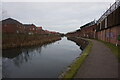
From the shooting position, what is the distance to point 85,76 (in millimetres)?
6367

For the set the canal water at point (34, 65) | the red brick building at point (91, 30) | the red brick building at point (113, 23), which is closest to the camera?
the canal water at point (34, 65)

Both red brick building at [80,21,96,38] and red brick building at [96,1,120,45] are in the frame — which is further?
red brick building at [80,21,96,38]

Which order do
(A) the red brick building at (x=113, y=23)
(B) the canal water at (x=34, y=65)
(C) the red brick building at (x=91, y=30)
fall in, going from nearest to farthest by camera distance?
(B) the canal water at (x=34, y=65)
(A) the red brick building at (x=113, y=23)
(C) the red brick building at (x=91, y=30)

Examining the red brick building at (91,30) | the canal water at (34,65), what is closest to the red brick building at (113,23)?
the canal water at (34,65)

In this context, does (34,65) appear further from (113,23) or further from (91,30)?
(91,30)

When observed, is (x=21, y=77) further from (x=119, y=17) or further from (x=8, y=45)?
(x=8, y=45)

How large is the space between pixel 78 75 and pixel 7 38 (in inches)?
934

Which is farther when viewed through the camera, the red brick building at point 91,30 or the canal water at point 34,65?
the red brick building at point 91,30

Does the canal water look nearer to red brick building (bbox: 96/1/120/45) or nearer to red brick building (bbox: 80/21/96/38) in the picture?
red brick building (bbox: 96/1/120/45)

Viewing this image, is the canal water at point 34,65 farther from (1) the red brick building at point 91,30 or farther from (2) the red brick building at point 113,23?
(1) the red brick building at point 91,30

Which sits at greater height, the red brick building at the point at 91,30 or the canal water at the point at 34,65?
the red brick building at the point at 91,30

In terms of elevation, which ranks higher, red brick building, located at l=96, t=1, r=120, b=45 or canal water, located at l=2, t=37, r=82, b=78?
red brick building, located at l=96, t=1, r=120, b=45

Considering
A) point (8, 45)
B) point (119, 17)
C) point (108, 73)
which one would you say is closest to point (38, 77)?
point (108, 73)

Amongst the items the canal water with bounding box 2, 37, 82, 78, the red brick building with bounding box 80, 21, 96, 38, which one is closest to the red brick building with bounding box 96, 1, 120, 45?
the canal water with bounding box 2, 37, 82, 78
